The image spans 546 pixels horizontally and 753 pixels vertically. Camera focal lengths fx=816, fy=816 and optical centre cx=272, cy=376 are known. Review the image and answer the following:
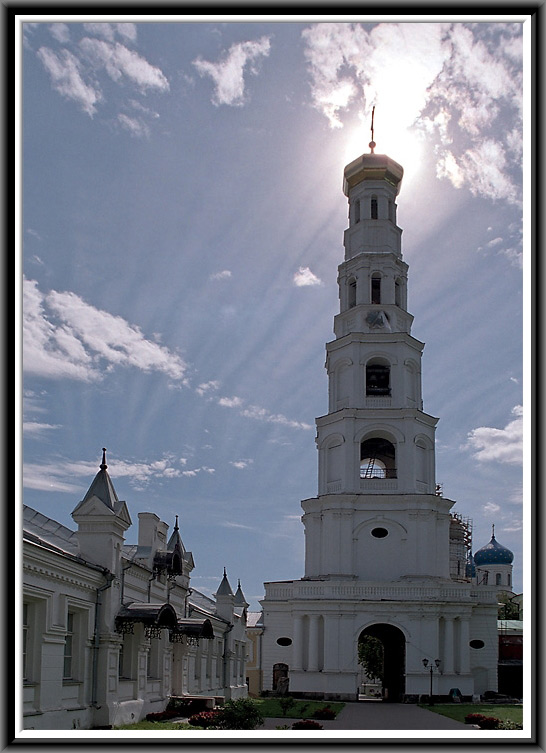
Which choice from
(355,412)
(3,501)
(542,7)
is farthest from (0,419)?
(355,412)

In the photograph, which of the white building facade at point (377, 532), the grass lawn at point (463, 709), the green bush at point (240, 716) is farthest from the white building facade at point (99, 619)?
the white building facade at point (377, 532)

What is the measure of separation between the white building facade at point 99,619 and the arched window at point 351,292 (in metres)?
25.4

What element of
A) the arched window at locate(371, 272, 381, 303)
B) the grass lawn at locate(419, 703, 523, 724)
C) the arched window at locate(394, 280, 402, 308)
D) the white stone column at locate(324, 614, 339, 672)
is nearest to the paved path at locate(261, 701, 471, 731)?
the grass lawn at locate(419, 703, 523, 724)

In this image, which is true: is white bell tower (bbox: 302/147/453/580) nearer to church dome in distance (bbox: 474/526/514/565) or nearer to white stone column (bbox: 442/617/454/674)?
white stone column (bbox: 442/617/454/674)

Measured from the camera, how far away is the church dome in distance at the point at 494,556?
100312 millimetres

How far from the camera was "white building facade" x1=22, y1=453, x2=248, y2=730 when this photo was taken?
62.1 feet

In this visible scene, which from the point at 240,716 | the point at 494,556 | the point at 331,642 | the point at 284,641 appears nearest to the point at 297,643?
the point at 331,642

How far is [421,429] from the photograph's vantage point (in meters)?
49.1

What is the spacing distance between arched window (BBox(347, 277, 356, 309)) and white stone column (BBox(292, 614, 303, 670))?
2044cm

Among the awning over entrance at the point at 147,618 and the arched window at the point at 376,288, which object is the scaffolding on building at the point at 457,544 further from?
the awning over entrance at the point at 147,618

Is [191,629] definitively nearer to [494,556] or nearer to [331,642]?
[331,642]

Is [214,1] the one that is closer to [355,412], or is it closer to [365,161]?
[355,412]

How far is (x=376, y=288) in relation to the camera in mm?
53875

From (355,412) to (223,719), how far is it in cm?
2813
